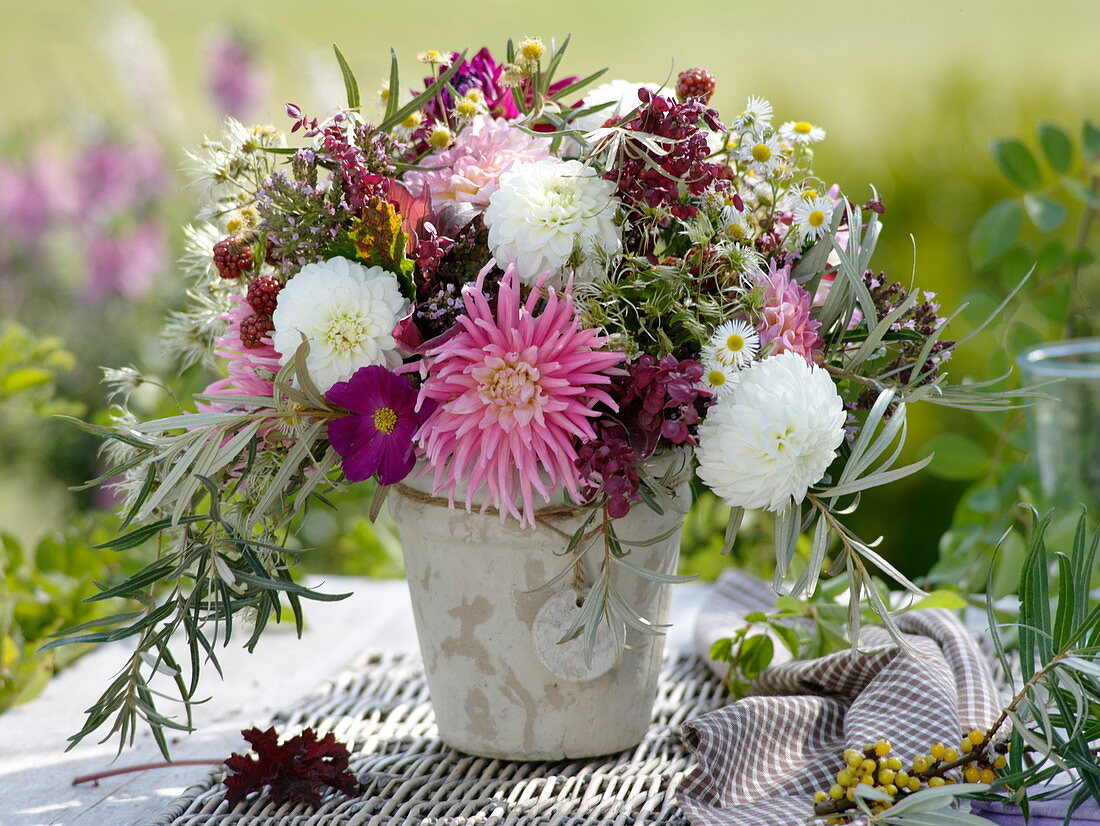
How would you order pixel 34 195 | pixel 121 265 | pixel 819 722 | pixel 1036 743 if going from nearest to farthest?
pixel 1036 743
pixel 819 722
pixel 121 265
pixel 34 195

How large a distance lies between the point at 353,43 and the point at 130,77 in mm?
5412

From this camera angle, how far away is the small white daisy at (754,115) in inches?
27.6

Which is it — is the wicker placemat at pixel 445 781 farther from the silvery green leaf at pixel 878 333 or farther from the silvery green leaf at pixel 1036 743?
the silvery green leaf at pixel 878 333

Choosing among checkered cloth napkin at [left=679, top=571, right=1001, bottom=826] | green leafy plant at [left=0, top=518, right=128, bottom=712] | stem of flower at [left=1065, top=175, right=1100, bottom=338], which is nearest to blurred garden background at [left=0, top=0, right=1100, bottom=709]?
stem of flower at [left=1065, top=175, right=1100, bottom=338]

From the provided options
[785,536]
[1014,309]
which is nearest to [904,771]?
[785,536]

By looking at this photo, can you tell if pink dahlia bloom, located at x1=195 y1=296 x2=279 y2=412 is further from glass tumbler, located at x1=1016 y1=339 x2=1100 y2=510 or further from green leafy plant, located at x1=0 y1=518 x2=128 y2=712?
glass tumbler, located at x1=1016 y1=339 x2=1100 y2=510

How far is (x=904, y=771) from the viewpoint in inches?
25.5

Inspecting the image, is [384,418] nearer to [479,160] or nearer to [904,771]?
[479,160]

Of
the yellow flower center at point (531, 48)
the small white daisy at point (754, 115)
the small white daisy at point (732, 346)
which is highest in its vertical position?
the yellow flower center at point (531, 48)

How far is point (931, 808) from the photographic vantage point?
0.58 metres

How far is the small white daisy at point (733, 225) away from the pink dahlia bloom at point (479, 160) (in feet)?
0.45

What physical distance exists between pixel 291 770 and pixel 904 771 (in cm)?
43

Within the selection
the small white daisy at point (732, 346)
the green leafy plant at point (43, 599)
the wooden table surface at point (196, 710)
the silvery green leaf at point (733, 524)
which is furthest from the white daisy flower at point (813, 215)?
the green leafy plant at point (43, 599)

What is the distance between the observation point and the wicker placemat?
70 centimetres
